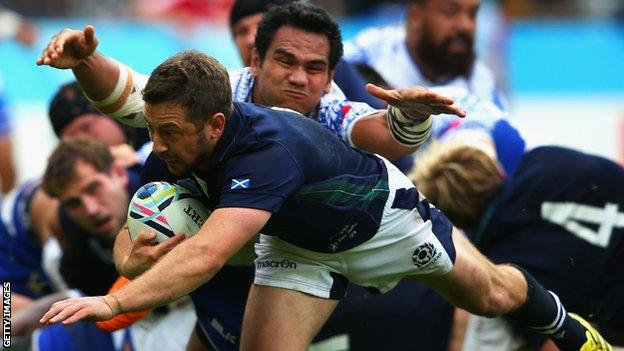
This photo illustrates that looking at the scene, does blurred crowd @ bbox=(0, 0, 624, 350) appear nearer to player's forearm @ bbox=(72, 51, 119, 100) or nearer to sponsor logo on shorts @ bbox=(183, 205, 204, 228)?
player's forearm @ bbox=(72, 51, 119, 100)

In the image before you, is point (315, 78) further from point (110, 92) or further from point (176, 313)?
point (176, 313)

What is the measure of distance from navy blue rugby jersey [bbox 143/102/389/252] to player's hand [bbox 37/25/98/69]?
51cm

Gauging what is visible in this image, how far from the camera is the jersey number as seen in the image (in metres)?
6.94

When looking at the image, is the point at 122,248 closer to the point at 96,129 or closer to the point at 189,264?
the point at 189,264

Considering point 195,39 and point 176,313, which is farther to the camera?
point 195,39

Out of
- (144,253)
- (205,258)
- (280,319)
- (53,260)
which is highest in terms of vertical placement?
(205,258)

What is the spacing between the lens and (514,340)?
6.94m

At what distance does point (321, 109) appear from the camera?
607 cm

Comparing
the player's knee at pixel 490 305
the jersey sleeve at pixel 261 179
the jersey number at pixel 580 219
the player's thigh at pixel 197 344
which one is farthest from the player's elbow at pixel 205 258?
the jersey number at pixel 580 219

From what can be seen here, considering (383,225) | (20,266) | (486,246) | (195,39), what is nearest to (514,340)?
(486,246)

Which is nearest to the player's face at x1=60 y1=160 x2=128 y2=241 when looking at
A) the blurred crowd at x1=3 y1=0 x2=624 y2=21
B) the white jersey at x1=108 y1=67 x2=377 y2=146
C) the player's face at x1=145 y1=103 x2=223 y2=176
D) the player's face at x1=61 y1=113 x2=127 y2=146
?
the player's face at x1=61 y1=113 x2=127 y2=146

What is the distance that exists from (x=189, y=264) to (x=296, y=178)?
1.86 ft

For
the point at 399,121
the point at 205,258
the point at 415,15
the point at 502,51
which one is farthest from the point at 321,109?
the point at 502,51

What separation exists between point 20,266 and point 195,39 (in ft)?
22.2
